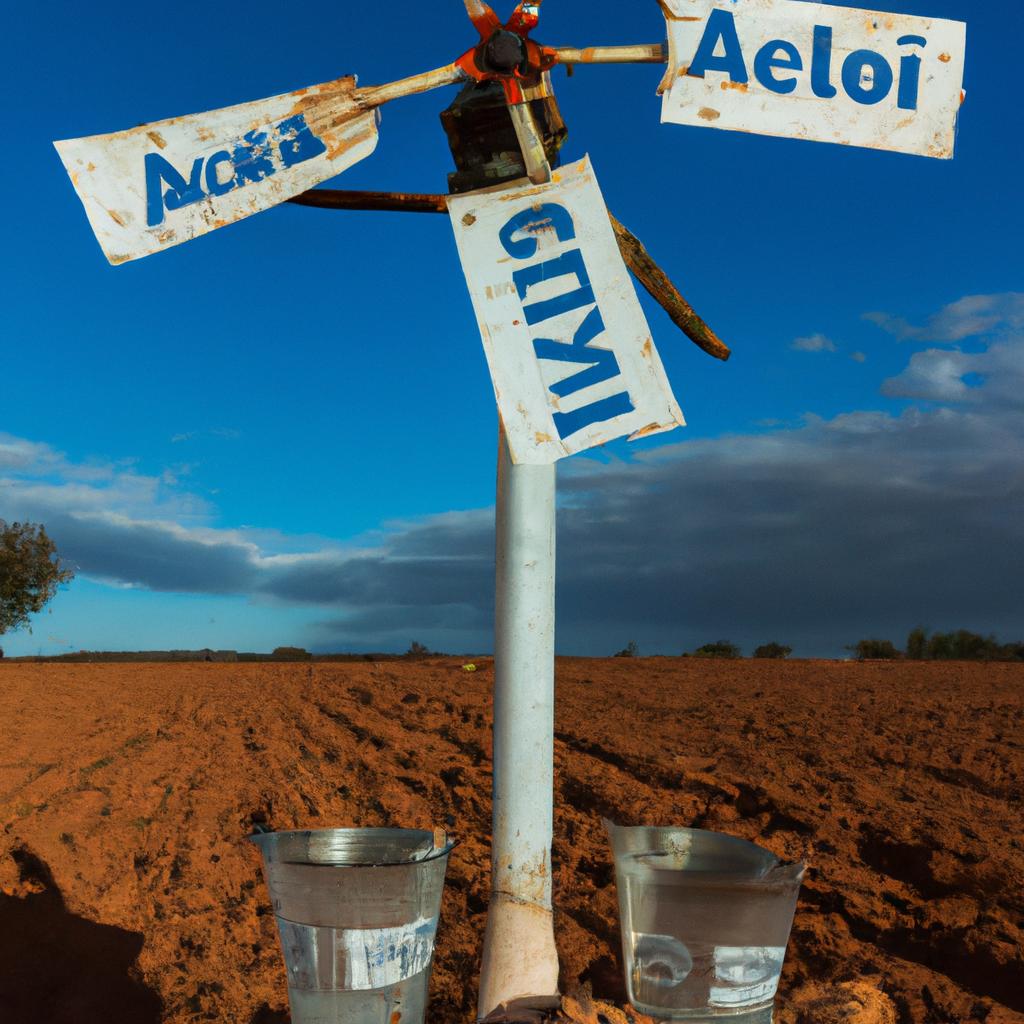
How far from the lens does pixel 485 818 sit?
5.22m

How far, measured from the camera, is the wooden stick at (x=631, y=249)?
355 cm

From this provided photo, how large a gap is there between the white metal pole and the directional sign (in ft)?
4.17

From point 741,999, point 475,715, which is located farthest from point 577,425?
point 475,715

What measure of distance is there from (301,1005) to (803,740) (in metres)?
4.13

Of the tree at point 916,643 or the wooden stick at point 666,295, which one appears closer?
the wooden stick at point 666,295

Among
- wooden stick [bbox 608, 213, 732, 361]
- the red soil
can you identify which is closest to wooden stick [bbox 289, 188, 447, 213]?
wooden stick [bbox 608, 213, 732, 361]

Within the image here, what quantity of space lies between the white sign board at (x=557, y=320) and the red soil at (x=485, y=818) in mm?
1796

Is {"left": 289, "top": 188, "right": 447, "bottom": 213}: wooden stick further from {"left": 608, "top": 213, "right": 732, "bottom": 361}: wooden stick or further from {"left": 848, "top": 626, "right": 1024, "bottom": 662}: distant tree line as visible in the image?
{"left": 848, "top": 626, "right": 1024, "bottom": 662}: distant tree line

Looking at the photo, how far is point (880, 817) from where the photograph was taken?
477 centimetres

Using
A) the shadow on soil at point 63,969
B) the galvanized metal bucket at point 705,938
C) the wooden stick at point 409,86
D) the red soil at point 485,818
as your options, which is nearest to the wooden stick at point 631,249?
the wooden stick at point 409,86

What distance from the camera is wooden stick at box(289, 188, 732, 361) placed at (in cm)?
355

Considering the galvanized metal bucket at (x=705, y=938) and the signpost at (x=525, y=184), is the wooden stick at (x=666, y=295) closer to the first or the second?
the signpost at (x=525, y=184)

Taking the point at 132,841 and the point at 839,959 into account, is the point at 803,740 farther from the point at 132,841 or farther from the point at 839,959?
the point at 132,841

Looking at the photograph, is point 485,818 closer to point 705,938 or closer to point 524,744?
point 524,744
